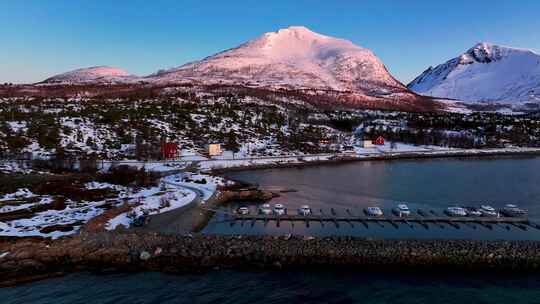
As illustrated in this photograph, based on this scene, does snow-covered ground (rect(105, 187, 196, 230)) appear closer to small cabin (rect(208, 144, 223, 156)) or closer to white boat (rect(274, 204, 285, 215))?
white boat (rect(274, 204, 285, 215))

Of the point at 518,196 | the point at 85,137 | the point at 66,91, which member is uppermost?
the point at 66,91

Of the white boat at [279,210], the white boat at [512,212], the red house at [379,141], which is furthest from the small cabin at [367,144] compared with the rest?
the white boat at [279,210]

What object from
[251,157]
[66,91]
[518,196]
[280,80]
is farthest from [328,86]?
[518,196]

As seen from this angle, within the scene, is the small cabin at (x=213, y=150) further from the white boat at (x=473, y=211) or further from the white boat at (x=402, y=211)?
the white boat at (x=473, y=211)

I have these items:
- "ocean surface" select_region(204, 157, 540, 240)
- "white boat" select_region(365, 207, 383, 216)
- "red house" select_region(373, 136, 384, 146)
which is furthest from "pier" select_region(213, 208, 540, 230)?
"red house" select_region(373, 136, 384, 146)

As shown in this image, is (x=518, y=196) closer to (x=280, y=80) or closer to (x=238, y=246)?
(x=238, y=246)

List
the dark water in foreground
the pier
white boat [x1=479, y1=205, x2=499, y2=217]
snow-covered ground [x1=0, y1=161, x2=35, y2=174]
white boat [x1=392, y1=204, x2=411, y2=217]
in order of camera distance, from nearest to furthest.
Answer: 1. the dark water in foreground
2. the pier
3. white boat [x1=479, y1=205, x2=499, y2=217]
4. white boat [x1=392, y1=204, x2=411, y2=217]
5. snow-covered ground [x1=0, y1=161, x2=35, y2=174]

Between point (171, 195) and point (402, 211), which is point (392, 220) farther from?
point (171, 195)

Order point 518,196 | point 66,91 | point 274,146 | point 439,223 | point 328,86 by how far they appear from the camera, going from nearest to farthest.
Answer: point 439,223 → point 518,196 → point 274,146 → point 66,91 → point 328,86
